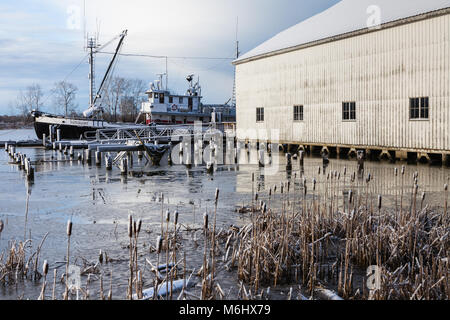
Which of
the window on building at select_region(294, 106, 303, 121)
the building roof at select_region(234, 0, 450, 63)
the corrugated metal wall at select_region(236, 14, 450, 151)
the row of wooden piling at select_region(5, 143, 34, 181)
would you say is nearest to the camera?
the row of wooden piling at select_region(5, 143, 34, 181)

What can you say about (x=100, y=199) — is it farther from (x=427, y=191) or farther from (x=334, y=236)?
(x=427, y=191)

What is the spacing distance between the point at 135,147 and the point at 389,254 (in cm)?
1817

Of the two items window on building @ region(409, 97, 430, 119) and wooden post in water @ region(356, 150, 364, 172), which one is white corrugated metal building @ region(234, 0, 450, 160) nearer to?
window on building @ region(409, 97, 430, 119)

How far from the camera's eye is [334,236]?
318 inches

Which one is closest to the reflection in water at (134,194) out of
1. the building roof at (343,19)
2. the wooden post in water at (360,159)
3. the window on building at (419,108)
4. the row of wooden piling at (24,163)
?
the row of wooden piling at (24,163)

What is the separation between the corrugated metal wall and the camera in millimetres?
19641

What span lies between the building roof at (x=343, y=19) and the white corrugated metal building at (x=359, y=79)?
0.27 feet

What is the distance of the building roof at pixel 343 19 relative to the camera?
2094cm

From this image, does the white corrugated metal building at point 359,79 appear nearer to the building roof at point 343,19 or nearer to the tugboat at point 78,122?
the building roof at point 343,19

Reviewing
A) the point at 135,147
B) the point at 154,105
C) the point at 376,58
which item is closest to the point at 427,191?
the point at 376,58

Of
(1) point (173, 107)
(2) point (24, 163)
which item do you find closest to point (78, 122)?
(1) point (173, 107)

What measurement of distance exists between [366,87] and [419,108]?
3378 millimetres

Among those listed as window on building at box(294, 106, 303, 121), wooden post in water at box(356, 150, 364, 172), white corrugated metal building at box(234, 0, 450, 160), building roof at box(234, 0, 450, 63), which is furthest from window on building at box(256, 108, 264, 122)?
wooden post in water at box(356, 150, 364, 172)

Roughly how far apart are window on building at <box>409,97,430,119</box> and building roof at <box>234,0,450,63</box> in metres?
3.75
